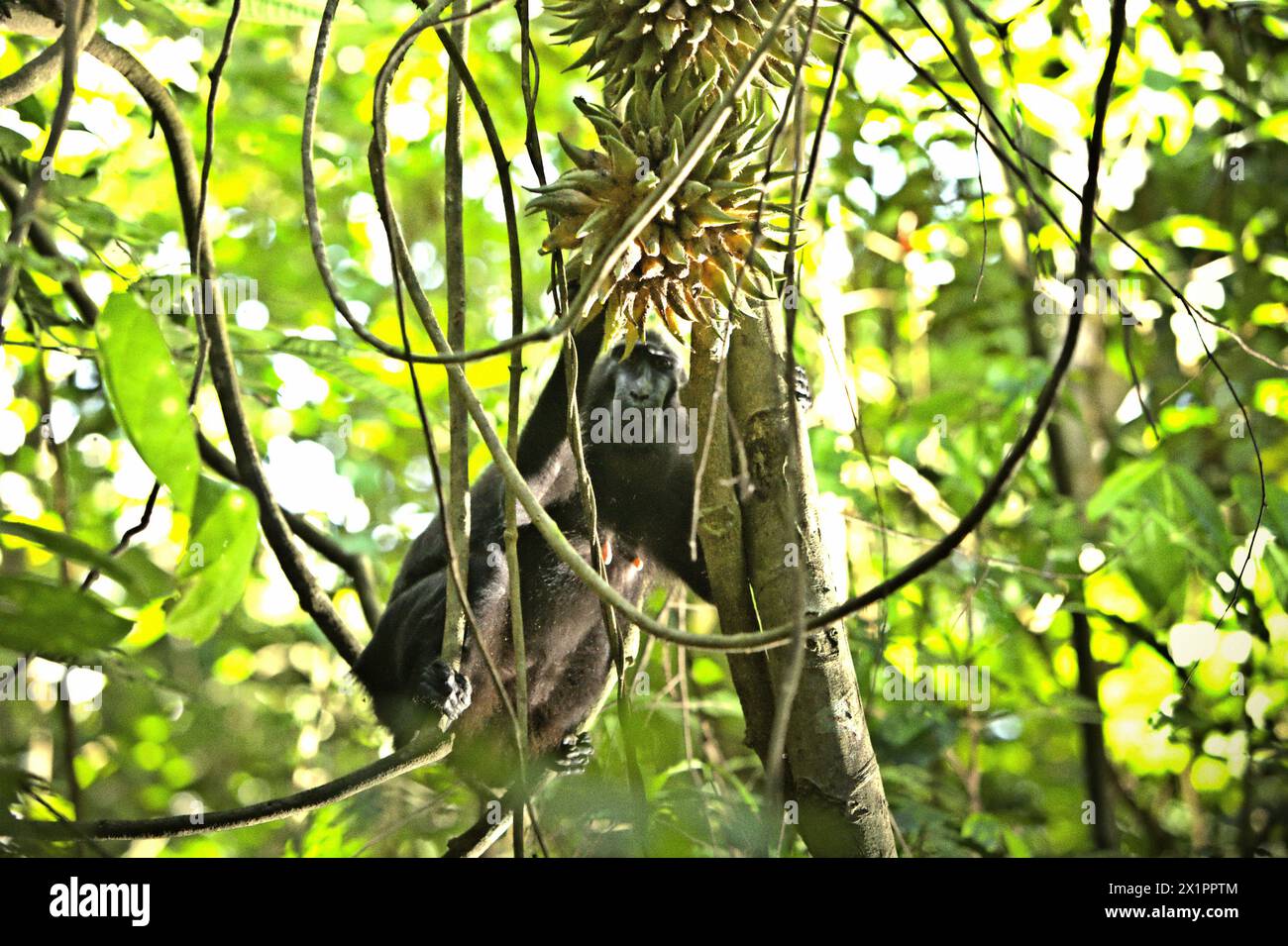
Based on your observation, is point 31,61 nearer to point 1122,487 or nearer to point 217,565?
point 217,565

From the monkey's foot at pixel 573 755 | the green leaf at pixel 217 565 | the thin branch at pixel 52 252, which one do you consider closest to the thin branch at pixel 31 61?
the thin branch at pixel 52 252

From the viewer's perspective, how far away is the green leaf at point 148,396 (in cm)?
139

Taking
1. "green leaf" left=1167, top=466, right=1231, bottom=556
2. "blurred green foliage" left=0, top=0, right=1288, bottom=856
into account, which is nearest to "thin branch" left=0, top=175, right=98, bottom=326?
"blurred green foliage" left=0, top=0, right=1288, bottom=856

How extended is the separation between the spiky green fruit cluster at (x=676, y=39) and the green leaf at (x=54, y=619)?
1.16m

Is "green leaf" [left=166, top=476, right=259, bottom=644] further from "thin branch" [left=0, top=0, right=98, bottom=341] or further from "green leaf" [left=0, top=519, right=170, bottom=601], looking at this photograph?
"thin branch" [left=0, top=0, right=98, bottom=341]

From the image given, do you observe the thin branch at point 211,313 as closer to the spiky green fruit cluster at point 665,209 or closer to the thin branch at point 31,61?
the thin branch at point 31,61

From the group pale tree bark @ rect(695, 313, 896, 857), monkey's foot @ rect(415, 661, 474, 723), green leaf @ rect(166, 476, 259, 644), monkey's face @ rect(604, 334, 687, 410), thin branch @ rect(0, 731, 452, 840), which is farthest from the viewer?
monkey's face @ rect(604, 334, 687, 410)

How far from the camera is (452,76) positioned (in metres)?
2.10

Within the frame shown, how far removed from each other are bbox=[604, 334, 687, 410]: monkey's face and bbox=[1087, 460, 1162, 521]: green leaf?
135cm

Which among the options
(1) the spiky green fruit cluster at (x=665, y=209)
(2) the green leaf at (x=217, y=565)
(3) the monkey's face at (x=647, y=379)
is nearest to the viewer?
(2) the green leaf at (x=217, y=565)

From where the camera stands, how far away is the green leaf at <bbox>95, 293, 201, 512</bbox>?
139cm

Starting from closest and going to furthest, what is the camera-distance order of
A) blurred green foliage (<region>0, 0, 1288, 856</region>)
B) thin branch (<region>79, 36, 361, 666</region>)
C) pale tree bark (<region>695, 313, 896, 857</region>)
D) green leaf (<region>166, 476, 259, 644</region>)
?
green leaf (<region>166, 476, 259, 644</region>), pale tree bark (<region>695, 313, 896, 857</region>), thin branch (<region>79, 36, 361, 666</region>), blurred green foliage (<region>0, 0, 1288, 856</region>)
